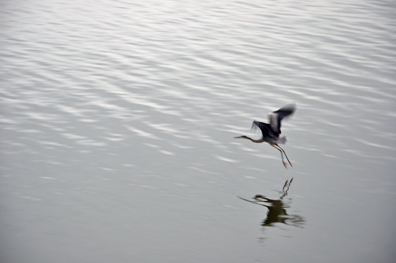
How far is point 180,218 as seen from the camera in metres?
6.76

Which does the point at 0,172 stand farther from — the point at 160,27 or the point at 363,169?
the point at 160,27

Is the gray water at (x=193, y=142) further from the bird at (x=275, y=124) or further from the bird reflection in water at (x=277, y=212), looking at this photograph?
the bird at (x=275, y=124)

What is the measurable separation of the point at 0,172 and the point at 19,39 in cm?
635

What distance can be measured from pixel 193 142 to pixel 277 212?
211 centimetres

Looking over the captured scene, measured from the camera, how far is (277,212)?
276 inches

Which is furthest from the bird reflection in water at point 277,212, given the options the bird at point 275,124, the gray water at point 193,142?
the bird at point 275,124

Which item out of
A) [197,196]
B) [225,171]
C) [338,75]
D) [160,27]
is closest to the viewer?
[197,196]

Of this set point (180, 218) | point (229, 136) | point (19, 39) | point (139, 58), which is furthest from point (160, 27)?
point (180, 218)

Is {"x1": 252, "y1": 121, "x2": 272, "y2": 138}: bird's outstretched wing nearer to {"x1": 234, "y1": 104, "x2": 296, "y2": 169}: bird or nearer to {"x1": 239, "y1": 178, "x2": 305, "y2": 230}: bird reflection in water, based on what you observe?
{"x1": 234, "y1": 104, "x2": 296, "y2": 169}: bird

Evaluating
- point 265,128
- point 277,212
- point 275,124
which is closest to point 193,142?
point 265,128

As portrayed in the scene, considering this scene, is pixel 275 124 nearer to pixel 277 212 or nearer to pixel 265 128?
pixel 265 128

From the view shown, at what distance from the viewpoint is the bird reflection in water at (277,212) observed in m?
6.81

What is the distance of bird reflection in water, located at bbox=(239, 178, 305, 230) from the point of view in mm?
6809

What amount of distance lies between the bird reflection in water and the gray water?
0.9 inches
